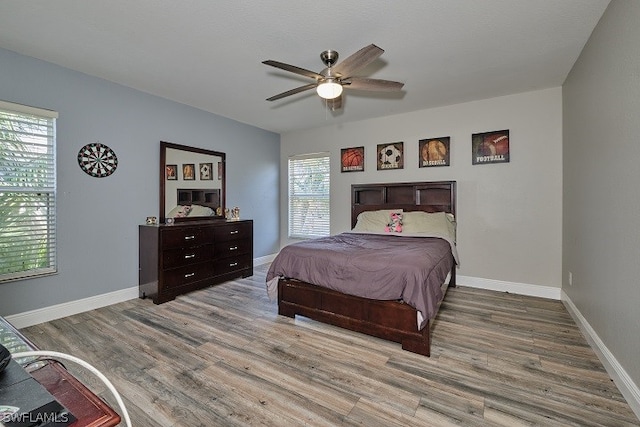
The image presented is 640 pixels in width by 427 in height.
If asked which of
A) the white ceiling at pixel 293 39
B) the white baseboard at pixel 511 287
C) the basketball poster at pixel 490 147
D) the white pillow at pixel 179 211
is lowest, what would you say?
the white baseboard at pixel 511 287

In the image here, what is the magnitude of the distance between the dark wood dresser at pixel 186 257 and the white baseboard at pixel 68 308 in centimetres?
20

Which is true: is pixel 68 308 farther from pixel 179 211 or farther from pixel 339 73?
pixel 339 73

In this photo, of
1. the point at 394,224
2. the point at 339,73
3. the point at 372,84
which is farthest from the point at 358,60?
the point at 394,224

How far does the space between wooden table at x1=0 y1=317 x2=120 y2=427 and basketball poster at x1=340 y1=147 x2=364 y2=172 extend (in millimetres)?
4549

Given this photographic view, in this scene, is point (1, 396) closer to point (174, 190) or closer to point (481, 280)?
point (174, 190)

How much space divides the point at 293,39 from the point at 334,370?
2.68 m

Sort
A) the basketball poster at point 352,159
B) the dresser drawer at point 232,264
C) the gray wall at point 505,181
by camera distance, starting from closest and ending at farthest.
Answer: the gray wall at point 505,181, the dresser drawer at point 232,264, the basketball poster at point 352,159

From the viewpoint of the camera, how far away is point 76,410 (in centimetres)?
59

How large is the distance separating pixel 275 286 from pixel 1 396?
8.42ft

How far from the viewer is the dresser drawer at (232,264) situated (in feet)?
13.6

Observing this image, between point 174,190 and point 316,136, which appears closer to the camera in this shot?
point 174,190

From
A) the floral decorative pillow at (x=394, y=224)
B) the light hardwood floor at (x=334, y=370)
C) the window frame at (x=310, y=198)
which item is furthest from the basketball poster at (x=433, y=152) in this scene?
the light hardwood floor at (x=334, y=370)

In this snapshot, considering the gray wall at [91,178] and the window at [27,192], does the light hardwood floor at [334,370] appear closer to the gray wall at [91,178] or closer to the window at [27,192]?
the gray wall at [91,178]

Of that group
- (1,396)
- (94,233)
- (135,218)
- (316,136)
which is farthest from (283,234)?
(1,396)
